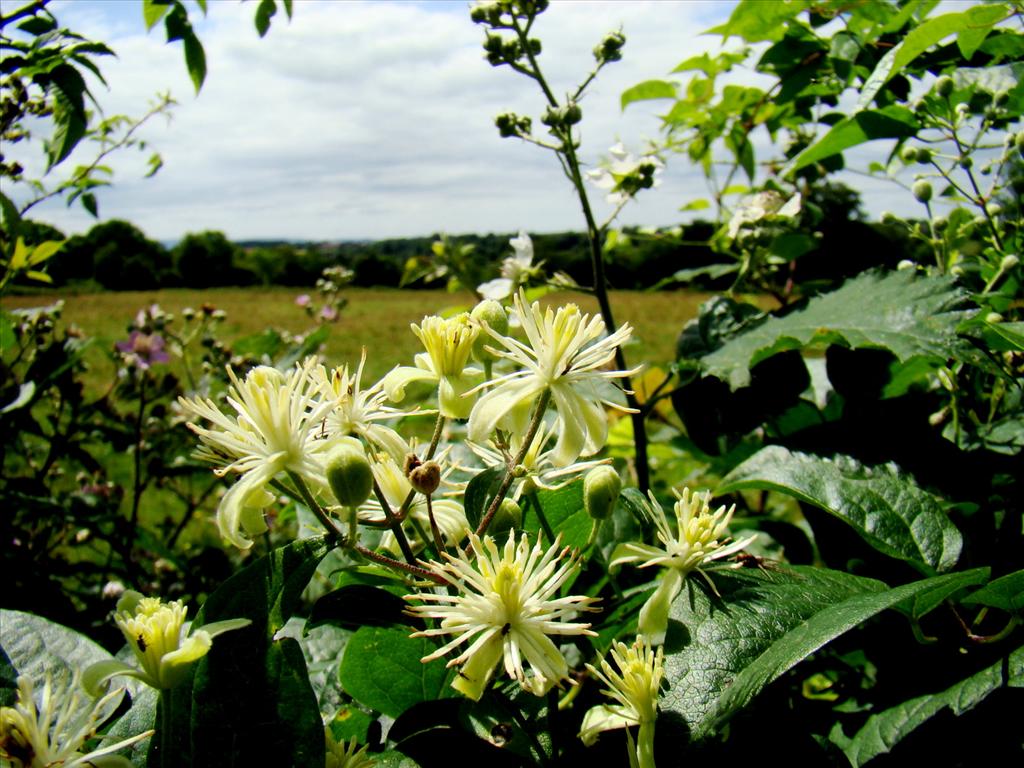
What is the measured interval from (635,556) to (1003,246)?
1.09 metres

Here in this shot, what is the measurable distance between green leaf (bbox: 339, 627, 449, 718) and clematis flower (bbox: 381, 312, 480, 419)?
0.26m

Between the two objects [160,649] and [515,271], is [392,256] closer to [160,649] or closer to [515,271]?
[515,271]

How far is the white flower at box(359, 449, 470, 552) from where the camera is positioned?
2.54 ft

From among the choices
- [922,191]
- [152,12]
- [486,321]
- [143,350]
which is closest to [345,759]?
[486,321]

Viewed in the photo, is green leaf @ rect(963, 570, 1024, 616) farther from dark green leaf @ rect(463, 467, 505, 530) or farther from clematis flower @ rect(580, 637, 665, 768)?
dark green leaf @ rect(463, 467, 505, 530)

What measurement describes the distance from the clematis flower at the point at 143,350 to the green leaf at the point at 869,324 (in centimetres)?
205

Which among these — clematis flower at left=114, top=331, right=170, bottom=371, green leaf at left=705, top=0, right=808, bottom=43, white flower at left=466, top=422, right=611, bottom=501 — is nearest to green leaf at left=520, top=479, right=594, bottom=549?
white flower at left=466, top=422, right=611, bottom=501

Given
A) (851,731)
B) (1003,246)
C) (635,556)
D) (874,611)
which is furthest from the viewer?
(1003,246)

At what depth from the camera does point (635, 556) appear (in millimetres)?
780

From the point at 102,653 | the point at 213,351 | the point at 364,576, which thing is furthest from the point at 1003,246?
the point at 213,351

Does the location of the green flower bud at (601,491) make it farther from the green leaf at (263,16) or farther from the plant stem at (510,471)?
the green leaf at (263,16)

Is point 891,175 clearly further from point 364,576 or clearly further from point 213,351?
point 213,351

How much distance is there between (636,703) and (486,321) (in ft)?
1.36

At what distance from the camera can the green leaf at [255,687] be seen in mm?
617
